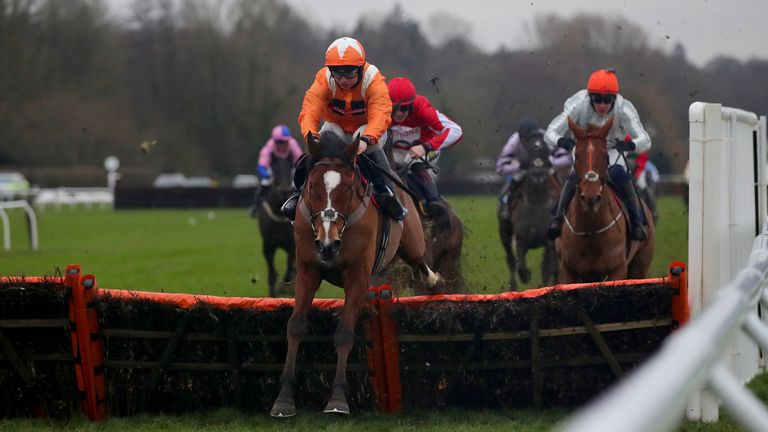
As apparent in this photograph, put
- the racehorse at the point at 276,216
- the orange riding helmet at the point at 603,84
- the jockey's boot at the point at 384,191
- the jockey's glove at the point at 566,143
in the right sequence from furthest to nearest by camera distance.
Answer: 1. the racehorse at the point at 276,216
2. the orange riding helmet at the point at 603,84
3. the jockey's glove at the point at 566,143
4. the jockey's boot at the point at 384,191

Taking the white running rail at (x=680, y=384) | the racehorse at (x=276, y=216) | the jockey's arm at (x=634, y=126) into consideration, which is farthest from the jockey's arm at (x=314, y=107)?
the racehorse at (x=276, y=216)

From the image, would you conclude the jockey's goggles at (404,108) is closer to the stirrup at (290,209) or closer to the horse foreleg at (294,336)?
the stirrup at (290,209)

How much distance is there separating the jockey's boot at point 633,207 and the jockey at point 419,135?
1.46 m

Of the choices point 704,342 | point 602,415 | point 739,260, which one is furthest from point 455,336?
point 602,415

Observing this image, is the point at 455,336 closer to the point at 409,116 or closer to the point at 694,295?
the point at 694,295

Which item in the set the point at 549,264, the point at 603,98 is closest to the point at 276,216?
the point at 549,264

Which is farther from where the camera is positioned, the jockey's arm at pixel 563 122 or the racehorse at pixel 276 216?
the racehorse at pixel 276 216

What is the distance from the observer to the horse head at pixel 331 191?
569cm

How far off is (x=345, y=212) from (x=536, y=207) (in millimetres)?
5890

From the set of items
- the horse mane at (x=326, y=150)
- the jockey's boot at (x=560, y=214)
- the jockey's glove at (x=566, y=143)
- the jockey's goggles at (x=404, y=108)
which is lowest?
the jockey's boot at (x=560, y=214)

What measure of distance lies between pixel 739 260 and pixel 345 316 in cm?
253

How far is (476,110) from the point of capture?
17.4m

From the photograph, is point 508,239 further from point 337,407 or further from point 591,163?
point 337,407

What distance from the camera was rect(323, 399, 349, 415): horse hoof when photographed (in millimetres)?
5410
